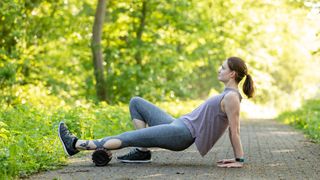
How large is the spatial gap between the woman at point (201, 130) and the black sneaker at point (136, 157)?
1.17 feet

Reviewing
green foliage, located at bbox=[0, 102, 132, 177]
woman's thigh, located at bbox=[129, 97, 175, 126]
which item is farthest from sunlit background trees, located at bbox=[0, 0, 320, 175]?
woman's thigh, located at bbox=[129, 97, 175, 126]

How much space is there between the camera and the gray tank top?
24.5ft

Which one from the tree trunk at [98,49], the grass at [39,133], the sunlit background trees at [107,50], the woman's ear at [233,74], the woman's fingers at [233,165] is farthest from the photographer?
the tree trunk at [98,49]

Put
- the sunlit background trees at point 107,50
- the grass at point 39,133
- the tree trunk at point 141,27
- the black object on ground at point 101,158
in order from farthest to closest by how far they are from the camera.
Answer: the tree trunk at point 141,27 < the sunlit background trees at point 107,50 < the black object on ground at point 101,158 < the grass at point 39,133

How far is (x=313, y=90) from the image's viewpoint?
211ft

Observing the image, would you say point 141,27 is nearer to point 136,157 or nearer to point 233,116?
point 136,157

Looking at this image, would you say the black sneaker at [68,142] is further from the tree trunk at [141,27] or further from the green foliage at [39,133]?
the tree trunk at [141,27]

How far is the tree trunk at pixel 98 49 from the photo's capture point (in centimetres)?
2048

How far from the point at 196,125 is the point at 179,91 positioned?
1703 centimetres

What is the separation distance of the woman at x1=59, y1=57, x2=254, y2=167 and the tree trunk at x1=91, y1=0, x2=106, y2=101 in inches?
521

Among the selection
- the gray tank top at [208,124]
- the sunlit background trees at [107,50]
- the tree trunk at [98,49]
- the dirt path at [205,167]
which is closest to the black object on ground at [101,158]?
the dirt path at [205,167]

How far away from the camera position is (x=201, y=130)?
294 inches

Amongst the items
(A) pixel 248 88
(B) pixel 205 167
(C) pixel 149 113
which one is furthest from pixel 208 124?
(C) pixel 149 113

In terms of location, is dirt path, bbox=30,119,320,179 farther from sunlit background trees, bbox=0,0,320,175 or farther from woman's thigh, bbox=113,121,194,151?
sunlit background trees, bbox=0,0,320,175
